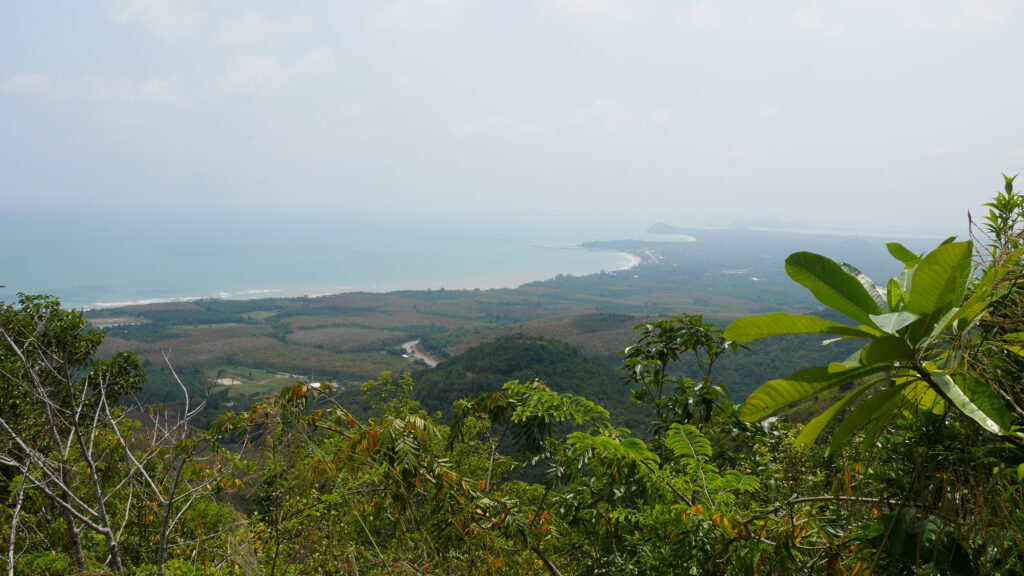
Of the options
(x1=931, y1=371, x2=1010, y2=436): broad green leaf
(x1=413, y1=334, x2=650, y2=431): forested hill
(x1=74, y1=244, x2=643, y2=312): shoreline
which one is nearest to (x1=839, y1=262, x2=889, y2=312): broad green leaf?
(x1=931, y1=371, x2=1010, y2=436): broad green leaf

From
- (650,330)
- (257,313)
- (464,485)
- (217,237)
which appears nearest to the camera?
(464,485)

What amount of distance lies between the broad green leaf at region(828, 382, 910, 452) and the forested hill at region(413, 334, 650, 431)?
752 inches

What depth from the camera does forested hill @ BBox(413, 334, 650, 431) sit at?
2406 cm

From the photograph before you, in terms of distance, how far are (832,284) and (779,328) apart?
0.14 m

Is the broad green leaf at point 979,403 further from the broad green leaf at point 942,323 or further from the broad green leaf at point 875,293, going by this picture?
the broad green leaf at point 875,293

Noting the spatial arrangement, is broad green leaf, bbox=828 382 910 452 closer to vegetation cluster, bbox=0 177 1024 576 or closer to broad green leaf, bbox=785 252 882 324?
vegetation cluster, bbox=0 177 1024 576

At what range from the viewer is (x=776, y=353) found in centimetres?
3400

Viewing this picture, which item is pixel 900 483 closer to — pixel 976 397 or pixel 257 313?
pixel 976 397

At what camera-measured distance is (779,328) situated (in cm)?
100

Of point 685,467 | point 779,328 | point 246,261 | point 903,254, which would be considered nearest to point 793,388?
point 779,328

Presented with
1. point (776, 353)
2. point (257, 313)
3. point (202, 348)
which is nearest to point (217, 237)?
point (257, 313)

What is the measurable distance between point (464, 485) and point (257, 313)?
75.1 metres

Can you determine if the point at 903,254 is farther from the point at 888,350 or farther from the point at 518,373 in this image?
the point at 518,373

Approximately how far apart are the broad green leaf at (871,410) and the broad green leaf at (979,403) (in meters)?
0.08
